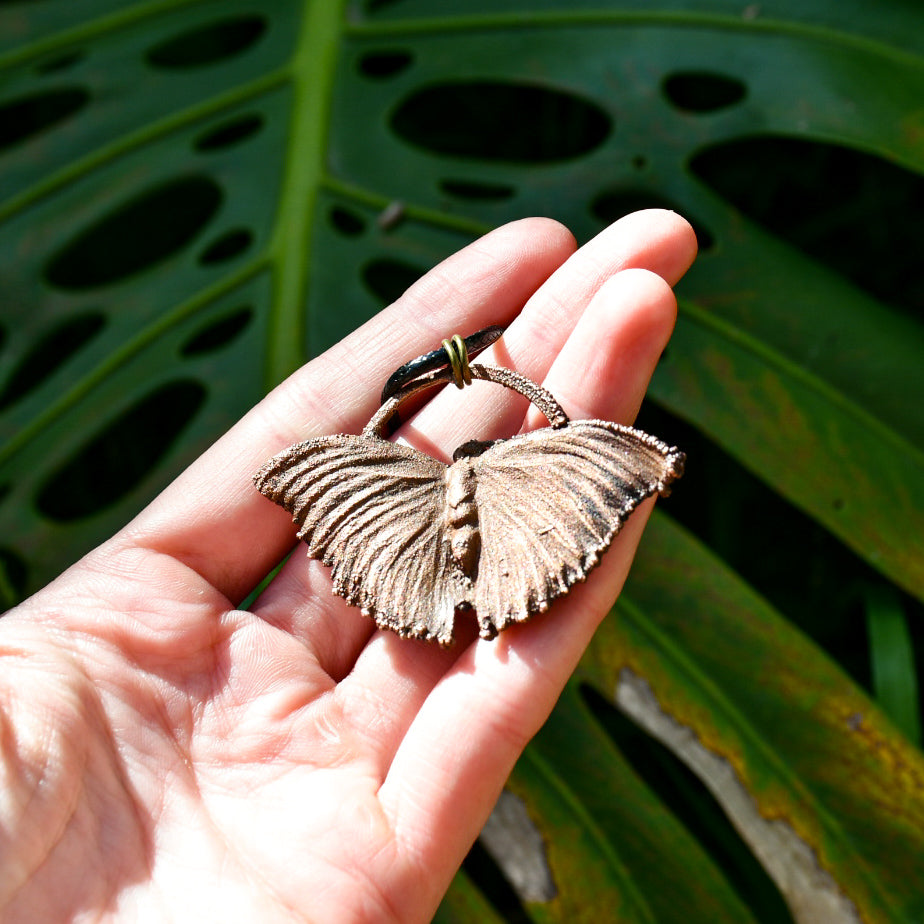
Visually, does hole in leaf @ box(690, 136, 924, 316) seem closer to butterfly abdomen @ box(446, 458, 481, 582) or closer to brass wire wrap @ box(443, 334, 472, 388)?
brass wire wrap @ box(443, 334, 472, 388)

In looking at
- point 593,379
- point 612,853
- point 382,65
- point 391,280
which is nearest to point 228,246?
point 391,280

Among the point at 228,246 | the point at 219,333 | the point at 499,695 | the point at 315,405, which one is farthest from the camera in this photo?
the point at 219,333

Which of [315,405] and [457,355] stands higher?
[457,355]

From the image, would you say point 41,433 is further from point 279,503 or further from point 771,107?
point 771,107

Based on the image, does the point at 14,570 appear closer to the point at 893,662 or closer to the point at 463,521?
the point at 463,521

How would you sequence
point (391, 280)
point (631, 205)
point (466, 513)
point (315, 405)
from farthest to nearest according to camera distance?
point (391, 280) < point (631, 205) < point (315, 405) < point (466, 513)

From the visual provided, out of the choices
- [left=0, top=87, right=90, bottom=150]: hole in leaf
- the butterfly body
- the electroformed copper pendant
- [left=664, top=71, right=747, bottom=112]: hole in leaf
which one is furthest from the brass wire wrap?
[left=0, top=87, right=90, bottom=150]: hole in leaf
